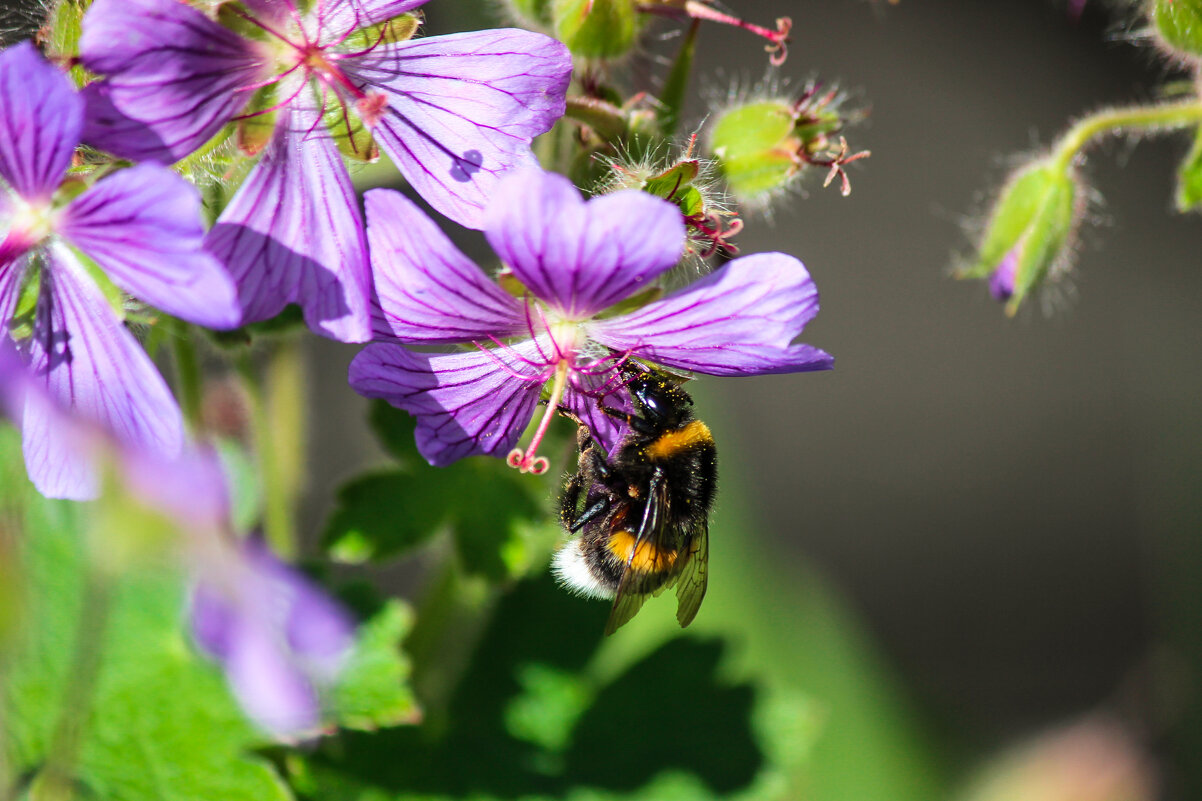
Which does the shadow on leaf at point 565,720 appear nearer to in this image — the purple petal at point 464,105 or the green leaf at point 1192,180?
the purple petal at point 464,105

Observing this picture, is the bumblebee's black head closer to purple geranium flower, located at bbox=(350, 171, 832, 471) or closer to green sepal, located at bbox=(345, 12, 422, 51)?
purple geranium flower, located at bbox=(350, 171, 832, 471)

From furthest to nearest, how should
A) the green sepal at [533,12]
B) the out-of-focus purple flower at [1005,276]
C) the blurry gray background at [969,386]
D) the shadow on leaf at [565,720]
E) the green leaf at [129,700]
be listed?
the blurry gray background at [969,386] < the shadow on leaf at [565,720] < the out-of-focus purple flower at [1005,276] < the green leaf at [129,700] < the green sepal at [533,12]

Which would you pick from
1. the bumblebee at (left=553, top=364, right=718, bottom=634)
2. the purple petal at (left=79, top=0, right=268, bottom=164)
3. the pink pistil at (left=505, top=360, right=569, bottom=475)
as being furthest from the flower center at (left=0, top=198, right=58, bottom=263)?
the bumblebee at (left=553, top=364, right=718, bottom=634)

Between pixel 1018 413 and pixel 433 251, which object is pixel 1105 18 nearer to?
pixel 1018 413

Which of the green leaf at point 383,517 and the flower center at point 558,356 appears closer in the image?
the flower center at point 558,356

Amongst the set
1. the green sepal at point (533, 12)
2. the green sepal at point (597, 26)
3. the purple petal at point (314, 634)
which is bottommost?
the purple petal at point (314, 634)

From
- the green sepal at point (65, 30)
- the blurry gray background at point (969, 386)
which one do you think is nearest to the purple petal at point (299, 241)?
the green sepal at point (65, 30)

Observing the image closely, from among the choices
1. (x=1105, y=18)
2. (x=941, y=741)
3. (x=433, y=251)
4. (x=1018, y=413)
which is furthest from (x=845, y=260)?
(x=433, y=251)
